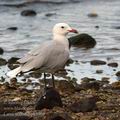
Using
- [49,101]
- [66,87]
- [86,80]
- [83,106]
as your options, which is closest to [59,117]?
[83,106]

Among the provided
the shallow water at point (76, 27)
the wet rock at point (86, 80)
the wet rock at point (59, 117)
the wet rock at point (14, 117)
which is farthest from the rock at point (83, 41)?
the wet rock at point (59, 117)

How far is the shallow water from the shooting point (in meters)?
15.9

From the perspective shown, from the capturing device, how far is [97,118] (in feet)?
28.2

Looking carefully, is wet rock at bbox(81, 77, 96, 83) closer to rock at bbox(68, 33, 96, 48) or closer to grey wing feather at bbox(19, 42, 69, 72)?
grey wing feather at bbox(19, 42, 69, 72)

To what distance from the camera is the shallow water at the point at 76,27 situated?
1589 cm

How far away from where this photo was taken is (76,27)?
69.7 feet

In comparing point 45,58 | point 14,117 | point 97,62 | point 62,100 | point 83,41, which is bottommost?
point 83,41

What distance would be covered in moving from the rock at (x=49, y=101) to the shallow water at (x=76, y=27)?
12.5 ft

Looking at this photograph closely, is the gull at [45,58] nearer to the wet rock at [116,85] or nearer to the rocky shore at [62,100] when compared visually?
the rocky shore at [62,100]

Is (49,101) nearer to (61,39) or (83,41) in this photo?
(61,39)

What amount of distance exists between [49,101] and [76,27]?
39.6 feet

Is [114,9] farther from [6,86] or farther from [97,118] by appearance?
[97,118]

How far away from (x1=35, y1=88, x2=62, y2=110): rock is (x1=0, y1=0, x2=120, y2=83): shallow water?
3814mm

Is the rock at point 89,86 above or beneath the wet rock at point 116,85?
above
